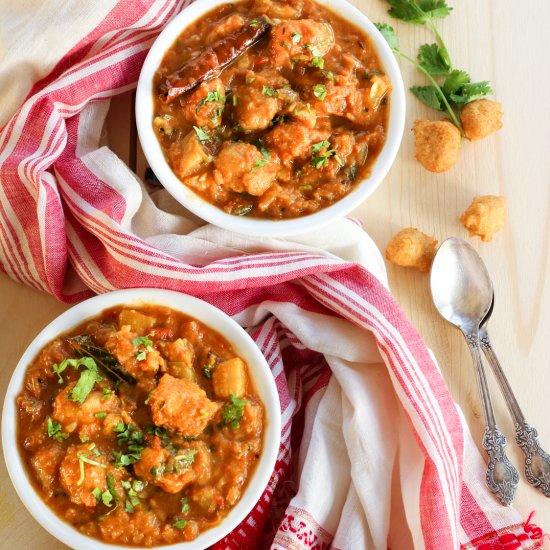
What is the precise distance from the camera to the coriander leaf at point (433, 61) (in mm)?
4027

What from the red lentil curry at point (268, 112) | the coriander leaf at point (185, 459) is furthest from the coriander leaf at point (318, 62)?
the coriander leaf at point (185, 459)

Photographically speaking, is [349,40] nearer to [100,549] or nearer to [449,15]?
[449,15]

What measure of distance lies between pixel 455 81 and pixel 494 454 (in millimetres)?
1697

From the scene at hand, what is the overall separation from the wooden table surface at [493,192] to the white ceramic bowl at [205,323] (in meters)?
0.46

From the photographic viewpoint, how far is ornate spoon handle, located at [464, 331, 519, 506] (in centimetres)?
369

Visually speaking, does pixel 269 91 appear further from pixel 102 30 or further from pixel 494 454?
pixel 494 454

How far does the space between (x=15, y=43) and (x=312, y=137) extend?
4.23 feet

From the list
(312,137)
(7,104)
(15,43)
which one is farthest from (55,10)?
(312,137)

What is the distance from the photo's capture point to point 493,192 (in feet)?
13.1

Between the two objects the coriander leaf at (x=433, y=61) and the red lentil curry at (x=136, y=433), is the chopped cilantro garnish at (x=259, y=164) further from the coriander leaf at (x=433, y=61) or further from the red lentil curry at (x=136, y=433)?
the coriander leaf at (x=433, y=61)

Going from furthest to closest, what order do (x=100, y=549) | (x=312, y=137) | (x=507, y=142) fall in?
(x=507, y=142), (x=312, y=137), (x=100, y=549)

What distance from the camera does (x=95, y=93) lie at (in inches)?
146

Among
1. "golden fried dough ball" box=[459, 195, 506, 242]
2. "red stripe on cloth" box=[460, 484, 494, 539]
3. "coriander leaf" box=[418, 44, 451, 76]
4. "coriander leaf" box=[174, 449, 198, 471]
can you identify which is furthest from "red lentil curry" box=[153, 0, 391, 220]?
"red stripe on cloth" box=[460, 484, 494, 539]

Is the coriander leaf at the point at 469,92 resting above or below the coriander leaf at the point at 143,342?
above
